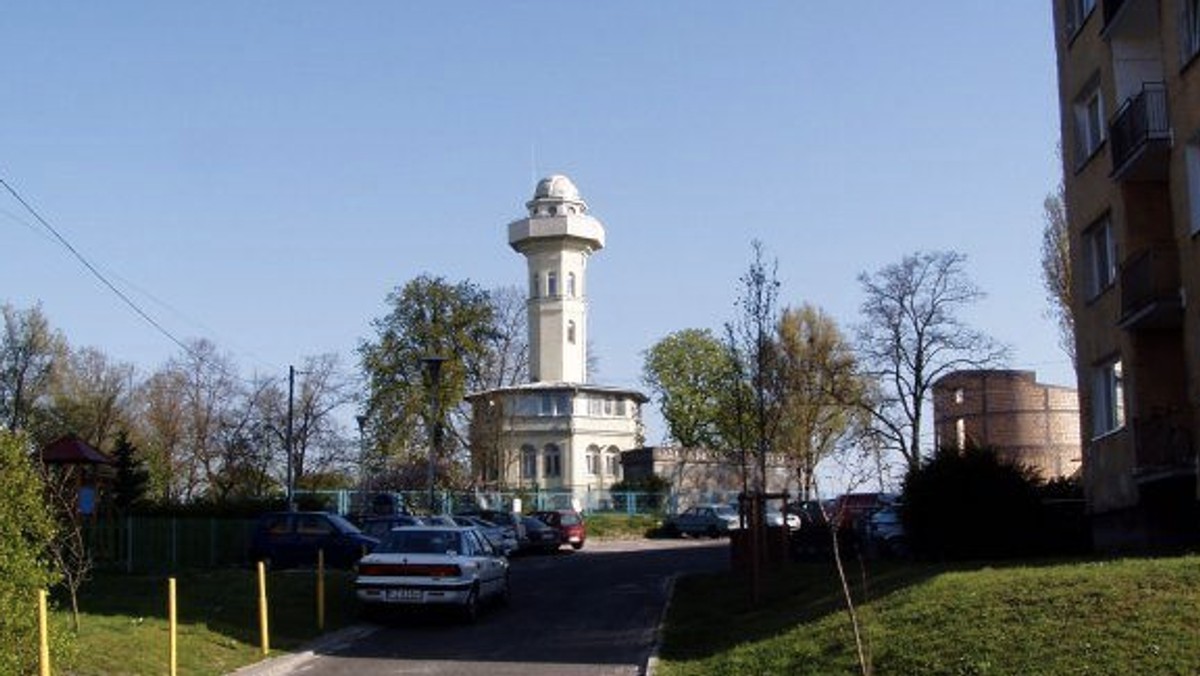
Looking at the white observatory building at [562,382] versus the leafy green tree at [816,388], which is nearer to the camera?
the leafy green tree at [816,388]

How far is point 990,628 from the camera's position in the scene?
14.1 m

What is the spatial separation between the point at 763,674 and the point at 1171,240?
12487 millimetres

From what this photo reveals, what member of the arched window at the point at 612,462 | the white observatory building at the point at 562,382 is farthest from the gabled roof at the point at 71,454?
the arched window at the point at 612,462

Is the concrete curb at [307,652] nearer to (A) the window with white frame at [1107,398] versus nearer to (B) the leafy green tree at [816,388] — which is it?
(A) the window with white frame at [1107,398]

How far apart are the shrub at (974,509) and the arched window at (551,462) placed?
59.1 metres

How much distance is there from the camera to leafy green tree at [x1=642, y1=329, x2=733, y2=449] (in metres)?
89.9

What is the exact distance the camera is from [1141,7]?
78.4 ft

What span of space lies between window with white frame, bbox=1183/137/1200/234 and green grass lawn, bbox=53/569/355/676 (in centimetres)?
1399

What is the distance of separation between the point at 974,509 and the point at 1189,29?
7.93 m

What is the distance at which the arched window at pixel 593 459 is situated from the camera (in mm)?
83875

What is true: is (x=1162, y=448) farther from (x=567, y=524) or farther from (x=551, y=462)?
(x=551, y=462)

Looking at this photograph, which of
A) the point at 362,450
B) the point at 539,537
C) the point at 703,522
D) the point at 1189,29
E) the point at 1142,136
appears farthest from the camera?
the point at 362,450

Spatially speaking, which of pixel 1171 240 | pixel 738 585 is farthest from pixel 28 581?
A: pixel 1171 240

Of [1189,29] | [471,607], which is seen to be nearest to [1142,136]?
[1189,29]
